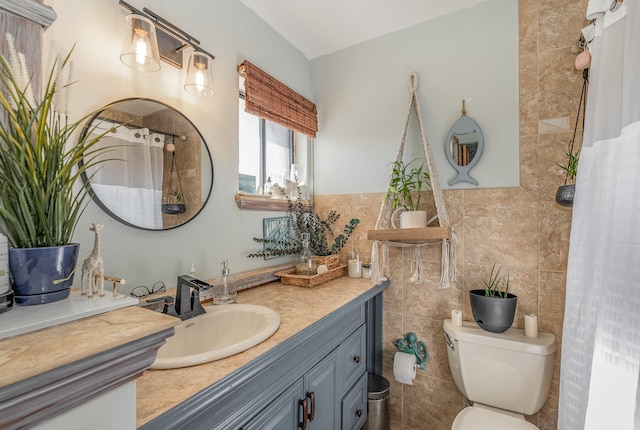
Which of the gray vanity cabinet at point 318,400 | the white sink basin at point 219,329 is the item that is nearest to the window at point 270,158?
the white sink basin at point 219,329

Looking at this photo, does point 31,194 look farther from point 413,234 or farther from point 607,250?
point 413,234

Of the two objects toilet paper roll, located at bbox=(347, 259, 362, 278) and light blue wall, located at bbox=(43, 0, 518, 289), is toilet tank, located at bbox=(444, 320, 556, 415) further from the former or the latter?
light blue wall, located at bbox=(43, 0, 518, 289)

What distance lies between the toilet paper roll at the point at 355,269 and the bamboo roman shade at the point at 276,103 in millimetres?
944

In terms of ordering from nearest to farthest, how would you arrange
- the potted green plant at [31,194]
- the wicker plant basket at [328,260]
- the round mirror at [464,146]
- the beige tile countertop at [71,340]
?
the beige tile countertop at [71,340] < the potted green plant at [31,194] < the round mirror at [464,146] < the wicker plant basket at [328,260]

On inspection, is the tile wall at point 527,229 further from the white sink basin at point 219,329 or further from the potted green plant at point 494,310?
the white sink basin at point 219,329

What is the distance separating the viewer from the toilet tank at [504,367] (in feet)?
4.22

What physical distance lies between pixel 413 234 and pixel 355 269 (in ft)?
1.60

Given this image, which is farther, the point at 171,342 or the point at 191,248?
the point at 191,248

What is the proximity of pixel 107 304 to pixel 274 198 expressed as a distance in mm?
1256

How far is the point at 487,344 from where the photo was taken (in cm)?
137

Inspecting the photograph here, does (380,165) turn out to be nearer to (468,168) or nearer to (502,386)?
(468,168)

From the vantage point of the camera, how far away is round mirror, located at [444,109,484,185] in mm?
1576

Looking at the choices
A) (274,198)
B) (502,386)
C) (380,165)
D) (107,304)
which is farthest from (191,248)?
(502,386)

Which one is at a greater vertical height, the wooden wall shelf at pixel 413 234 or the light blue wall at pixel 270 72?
the light blue wall at pixel 270 72
